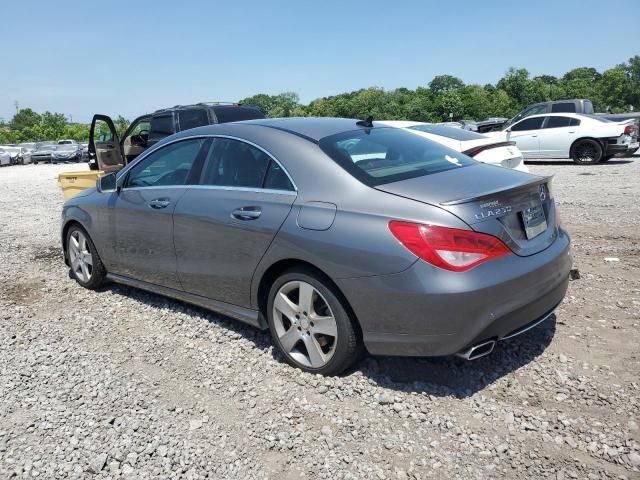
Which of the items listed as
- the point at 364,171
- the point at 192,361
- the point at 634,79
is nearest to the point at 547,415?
the point at 364,171

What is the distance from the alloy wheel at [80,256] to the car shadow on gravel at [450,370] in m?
3.13

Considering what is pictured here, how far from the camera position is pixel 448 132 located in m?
8.87

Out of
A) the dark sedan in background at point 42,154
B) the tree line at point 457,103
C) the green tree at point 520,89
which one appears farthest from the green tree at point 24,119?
the green tree at point 520,89

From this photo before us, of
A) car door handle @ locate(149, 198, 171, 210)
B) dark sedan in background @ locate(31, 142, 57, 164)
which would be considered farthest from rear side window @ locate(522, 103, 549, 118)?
dark sedan in background @ locate(31, 142, 57, 164)

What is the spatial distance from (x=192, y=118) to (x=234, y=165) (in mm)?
6725

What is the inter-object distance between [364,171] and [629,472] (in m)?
2.03

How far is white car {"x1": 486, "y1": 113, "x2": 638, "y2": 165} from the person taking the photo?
A: 590 inches

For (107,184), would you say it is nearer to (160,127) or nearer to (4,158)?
(160,127)

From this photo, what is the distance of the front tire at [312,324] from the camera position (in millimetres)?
3205

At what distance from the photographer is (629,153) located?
15133 millimetres

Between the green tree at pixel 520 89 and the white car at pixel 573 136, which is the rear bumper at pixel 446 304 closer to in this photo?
the white car at pixel 573 136

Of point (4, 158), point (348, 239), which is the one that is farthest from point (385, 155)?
point (4, 158)

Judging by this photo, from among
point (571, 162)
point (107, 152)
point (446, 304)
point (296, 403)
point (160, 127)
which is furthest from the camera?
point (571, 162)

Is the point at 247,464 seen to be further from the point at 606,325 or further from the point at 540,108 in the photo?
the point at 540,108
